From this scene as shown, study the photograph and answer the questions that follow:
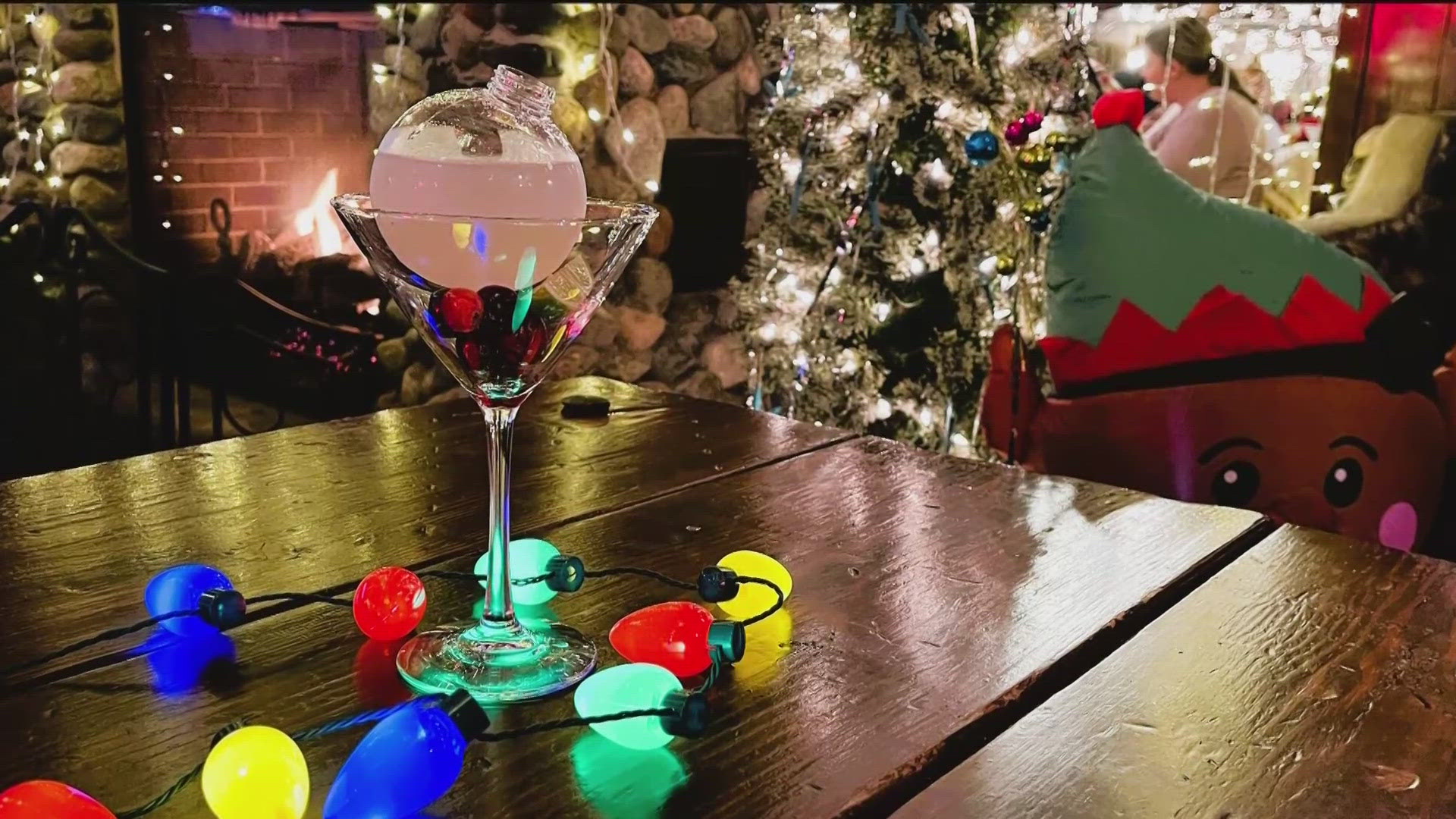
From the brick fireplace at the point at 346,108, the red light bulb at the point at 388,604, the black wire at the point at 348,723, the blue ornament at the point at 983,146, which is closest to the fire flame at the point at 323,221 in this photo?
the brick fireplace at the point at 346,108

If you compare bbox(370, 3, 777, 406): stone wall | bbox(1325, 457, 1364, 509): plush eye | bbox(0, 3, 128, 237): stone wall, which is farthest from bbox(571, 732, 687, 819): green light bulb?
bbox(0, 3, 128, 237): stone wall

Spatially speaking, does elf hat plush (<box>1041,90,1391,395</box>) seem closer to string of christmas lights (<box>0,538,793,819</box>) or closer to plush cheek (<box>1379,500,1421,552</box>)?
plush cheek (<box>1379,500,1421,552</box>)

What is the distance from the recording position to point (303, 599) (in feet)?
2.48

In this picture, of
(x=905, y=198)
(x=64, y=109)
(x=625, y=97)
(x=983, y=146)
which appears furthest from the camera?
(x=625, y=97)

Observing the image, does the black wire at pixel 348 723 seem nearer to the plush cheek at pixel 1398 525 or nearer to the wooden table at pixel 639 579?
the wooden table at pixel 639 579

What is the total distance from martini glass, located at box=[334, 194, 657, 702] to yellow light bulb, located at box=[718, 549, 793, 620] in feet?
0.37

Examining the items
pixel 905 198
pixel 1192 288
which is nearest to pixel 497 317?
pixel 1192 288

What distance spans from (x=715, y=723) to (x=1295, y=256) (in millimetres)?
1165

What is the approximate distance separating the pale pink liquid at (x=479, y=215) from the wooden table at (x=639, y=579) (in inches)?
9.6

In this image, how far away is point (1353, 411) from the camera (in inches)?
56.5

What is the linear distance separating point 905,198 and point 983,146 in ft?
0.93

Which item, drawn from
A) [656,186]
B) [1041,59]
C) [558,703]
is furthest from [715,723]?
[656,186]

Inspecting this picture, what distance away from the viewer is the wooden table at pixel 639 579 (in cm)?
57

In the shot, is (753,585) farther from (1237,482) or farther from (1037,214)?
(1037,214)
